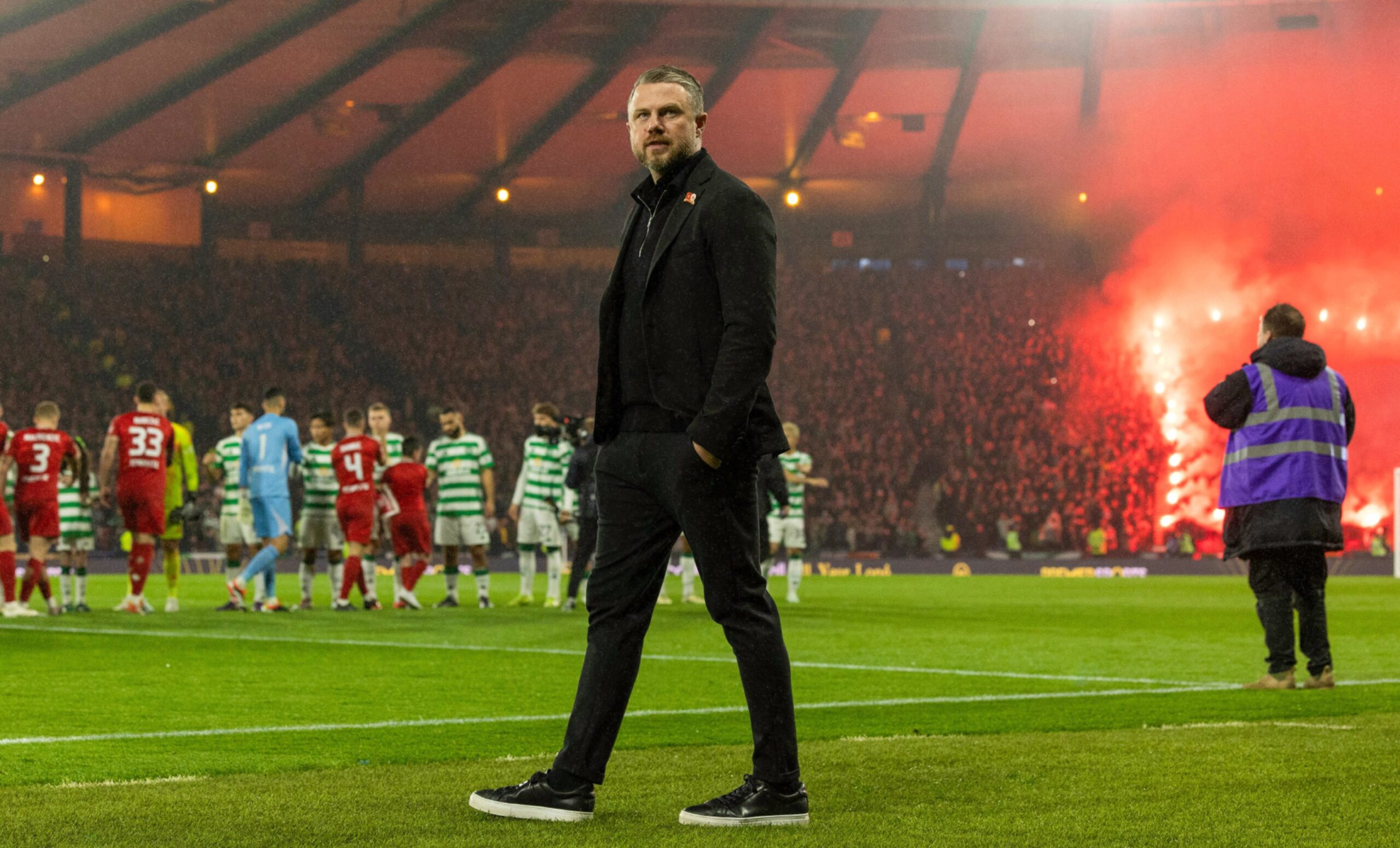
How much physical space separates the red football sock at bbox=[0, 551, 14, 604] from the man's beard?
35.0 feet

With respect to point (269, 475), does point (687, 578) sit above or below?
below

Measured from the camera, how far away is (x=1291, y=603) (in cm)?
798

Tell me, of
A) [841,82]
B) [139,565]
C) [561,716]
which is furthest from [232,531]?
[841,82]

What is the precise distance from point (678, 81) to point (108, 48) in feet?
84.9

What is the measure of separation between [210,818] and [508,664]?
212 inches

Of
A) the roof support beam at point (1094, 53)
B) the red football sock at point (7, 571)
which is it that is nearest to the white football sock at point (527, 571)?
the red football sock at point (7, 571)

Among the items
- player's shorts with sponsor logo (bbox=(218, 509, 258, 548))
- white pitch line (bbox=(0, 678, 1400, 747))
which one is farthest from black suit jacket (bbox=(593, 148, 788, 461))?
player's shorts with sponsor logo (bbox=(218, 509, 258, 548))

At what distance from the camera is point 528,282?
1431 inches

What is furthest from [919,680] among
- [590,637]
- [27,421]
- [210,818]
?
[27,421]

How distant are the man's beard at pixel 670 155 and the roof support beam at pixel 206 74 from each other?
80.0ft

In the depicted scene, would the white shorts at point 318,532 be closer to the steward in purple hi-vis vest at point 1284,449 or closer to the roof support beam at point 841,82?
the steward in purple hi-vis vest at point 1284,449

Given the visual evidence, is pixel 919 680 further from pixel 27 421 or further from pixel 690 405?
pixel 27 421

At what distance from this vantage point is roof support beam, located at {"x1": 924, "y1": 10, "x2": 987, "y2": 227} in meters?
31.1

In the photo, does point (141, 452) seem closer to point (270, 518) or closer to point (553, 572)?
point (270, 518)
